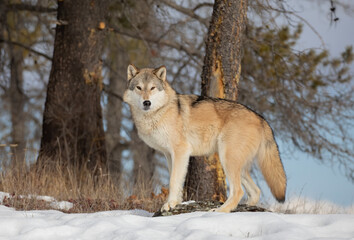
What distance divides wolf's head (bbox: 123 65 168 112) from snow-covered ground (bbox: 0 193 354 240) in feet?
5.68

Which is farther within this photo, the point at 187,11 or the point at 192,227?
the point at 187,11

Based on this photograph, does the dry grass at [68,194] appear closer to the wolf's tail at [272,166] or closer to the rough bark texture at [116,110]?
the wolf's tail at [272,166]

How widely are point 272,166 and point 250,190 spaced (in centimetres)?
48

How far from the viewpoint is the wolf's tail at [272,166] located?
6.34m

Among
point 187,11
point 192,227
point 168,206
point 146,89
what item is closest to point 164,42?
point 187,11

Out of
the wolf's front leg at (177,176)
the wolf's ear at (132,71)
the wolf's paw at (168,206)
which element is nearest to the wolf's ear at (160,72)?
the wolf's ear at (132,71)

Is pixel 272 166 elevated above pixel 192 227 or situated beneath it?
elevated above

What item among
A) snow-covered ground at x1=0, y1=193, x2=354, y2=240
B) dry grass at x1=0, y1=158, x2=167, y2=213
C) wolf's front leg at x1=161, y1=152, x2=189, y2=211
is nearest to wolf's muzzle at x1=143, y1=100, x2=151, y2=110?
wolf's front leg at x1=161, y1=152, x2=189, y2=211

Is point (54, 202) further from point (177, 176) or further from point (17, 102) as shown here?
point (17, 102)

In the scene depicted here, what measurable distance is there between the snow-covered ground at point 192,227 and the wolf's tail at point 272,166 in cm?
114

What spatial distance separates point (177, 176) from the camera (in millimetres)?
6137

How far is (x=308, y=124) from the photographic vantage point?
11.6 metres

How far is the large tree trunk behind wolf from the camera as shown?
26.4 ft

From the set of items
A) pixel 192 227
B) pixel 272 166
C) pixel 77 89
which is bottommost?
pixel 192 227
